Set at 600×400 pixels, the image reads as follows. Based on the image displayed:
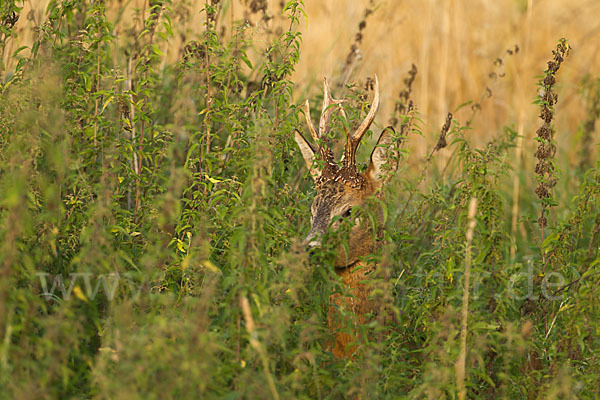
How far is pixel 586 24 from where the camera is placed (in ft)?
36.8

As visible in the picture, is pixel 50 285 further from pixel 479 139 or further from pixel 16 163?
pixel 479 139

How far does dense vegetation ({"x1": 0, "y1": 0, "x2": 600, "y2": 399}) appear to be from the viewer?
2.98 m

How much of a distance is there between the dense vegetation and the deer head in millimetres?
154

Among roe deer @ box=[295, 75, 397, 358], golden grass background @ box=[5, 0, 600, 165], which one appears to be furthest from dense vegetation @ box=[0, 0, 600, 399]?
golden grass background @ box=[5, 0, 600, 165]

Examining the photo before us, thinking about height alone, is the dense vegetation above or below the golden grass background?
below

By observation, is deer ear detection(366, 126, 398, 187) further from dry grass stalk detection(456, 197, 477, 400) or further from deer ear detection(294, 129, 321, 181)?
dry grass stalk detection(456, 197, 477, 400)

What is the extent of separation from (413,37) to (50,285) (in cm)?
716

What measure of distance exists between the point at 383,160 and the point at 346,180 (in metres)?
0.24

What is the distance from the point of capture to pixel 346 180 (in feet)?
14.6

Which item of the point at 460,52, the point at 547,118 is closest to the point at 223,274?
the point at 547,118

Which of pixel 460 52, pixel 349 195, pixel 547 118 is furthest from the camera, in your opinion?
pixel 460 52

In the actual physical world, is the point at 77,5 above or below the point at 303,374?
above

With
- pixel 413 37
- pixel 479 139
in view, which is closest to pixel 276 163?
pixel 479 139

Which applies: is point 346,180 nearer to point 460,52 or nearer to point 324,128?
point 324,128
